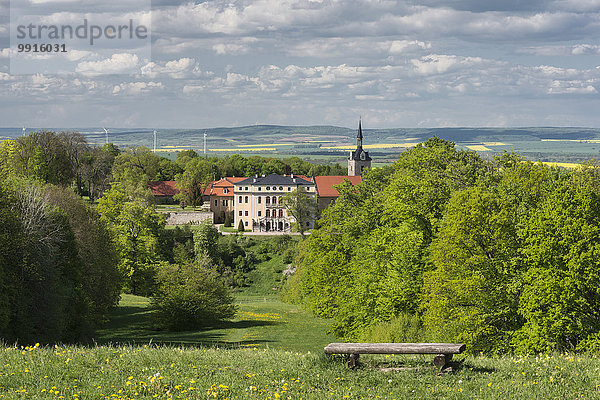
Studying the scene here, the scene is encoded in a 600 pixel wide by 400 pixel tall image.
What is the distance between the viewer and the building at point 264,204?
134m

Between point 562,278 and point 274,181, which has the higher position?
point 562,278

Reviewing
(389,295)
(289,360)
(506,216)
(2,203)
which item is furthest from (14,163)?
(289,360)

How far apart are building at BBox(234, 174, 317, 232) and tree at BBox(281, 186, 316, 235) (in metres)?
3.99

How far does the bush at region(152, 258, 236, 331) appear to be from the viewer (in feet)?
146

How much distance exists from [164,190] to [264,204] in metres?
29.2

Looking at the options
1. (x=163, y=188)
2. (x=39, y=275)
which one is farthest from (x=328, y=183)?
(x=39, y=275)

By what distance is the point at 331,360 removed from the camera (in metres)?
14.7

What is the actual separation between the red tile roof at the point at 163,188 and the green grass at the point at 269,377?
451 ft

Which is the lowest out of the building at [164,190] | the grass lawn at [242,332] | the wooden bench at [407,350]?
the grass lawn at [242,332]

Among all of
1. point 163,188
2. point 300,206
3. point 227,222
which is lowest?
point 227,222

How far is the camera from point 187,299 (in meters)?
44.7

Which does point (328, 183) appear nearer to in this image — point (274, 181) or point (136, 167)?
point (274, 181)

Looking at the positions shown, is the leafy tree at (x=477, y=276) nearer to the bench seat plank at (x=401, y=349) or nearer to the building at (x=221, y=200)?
the bench seat plank at (x=401, y=349)

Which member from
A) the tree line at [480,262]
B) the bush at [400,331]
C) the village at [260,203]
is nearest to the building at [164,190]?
the village at [260,203]
